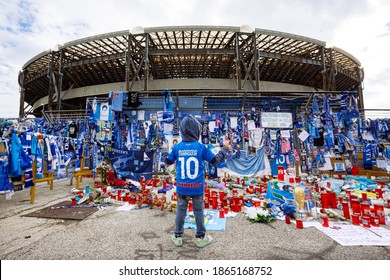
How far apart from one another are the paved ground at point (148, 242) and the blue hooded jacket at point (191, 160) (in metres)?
0.85

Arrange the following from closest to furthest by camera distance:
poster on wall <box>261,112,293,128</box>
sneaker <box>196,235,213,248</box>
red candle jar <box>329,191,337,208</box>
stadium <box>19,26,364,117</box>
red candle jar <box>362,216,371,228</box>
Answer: sneaker <box>196,235,213,248</box>, red candle jar <box>362,216,371,228</box>, red candle jar <box>329,191,337,208</box>, poster on wall <box>261,112,293,128</box>, stadium <box>19,26,364,117</box>

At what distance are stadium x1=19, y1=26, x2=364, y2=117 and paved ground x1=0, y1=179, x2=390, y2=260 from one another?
8683mm

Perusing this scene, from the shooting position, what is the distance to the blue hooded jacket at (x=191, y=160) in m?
2.63

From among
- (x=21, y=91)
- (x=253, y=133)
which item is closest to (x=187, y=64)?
(x=253, y=133)

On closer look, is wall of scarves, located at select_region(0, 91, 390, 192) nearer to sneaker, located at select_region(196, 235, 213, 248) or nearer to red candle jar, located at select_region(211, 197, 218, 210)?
red candle jar, located at select_region(211, 197, 218, 210)

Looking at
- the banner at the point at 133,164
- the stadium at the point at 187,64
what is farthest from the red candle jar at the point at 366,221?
the stadium at the point at 187,64

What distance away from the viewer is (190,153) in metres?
2.71

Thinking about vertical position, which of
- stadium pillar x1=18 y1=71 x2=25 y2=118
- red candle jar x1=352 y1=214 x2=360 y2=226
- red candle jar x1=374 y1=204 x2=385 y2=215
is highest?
stadium pillar x1=18 y1=71 x2=25 y2=118

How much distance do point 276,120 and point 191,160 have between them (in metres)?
6.36

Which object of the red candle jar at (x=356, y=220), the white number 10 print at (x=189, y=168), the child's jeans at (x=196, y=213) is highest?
the white number 10 print at (x=189, y=168)

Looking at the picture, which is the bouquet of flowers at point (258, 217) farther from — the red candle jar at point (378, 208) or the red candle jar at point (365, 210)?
the red candle jar at point (378, 208)

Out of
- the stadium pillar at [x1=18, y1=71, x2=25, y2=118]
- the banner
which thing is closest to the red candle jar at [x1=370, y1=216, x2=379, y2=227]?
the banner

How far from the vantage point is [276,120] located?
7.80 meters

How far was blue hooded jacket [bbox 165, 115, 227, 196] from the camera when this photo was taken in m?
2.63
